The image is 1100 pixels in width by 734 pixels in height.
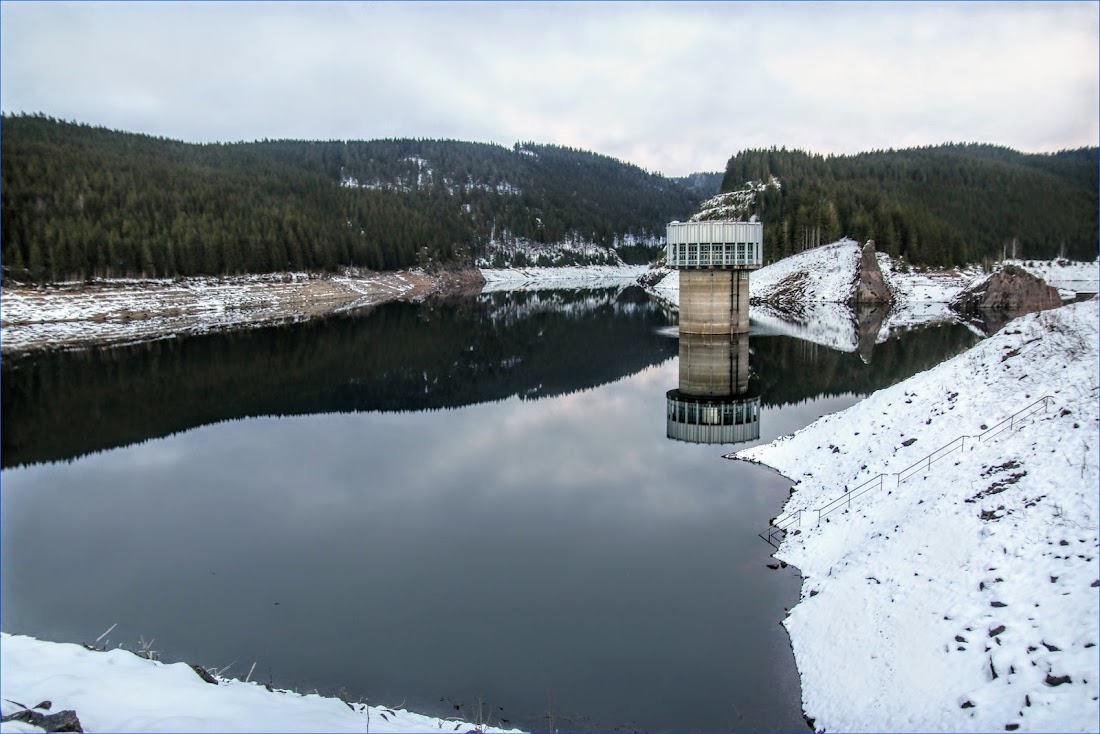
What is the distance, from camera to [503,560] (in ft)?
67.1

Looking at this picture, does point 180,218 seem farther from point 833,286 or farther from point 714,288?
point 833,286

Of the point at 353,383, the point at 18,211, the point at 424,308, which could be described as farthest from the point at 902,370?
the point at 18,211

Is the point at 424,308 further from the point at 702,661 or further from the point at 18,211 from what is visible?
the point at 702,661

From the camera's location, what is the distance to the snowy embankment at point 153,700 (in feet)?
31.6

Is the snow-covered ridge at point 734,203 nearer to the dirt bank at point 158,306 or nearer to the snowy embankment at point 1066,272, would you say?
the snowy embankment at point 1066,272

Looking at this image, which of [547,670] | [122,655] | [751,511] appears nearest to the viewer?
[122,655]

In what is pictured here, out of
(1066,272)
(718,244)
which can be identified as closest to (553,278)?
(1066,272)

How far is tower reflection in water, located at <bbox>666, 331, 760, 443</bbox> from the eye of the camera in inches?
1348

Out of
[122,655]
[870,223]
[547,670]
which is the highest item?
[870,223]

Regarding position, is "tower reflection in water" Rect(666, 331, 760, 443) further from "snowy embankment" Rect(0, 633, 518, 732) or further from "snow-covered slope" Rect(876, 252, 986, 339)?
"snow-covered slope" Rect(876, 252, 986, 339)

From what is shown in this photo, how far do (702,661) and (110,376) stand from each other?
47905mm

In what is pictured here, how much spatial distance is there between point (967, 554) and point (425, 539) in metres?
14.2

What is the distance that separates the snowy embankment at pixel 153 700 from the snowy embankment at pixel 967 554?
7386mm

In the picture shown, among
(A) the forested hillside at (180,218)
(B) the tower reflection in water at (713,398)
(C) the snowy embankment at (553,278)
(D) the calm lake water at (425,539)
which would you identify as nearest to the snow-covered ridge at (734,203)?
(C) the snowy embankment at (553,278)
